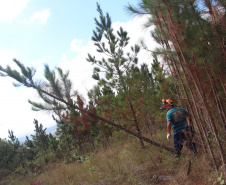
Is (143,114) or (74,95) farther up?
(74,95)

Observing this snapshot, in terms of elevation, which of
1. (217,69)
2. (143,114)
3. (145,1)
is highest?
(145,1)

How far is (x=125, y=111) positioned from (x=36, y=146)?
12886mm

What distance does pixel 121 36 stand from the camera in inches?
282

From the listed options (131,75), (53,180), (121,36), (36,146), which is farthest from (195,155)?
(36,146)

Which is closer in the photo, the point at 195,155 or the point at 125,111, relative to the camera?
the point at 195,155

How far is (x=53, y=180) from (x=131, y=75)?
4.36 m

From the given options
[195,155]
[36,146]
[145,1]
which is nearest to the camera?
[145,1]

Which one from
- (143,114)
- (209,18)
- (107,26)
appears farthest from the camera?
(107,26)

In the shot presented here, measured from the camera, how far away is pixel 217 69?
10.8 ft

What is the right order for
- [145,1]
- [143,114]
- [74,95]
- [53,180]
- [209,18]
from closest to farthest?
[145,1]
[209,18]
[74,95]
[53,180]
[143,114]

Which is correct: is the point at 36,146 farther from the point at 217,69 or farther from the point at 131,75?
the point at 217,69

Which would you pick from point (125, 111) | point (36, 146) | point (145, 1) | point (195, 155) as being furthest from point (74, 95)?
point (36, 146)

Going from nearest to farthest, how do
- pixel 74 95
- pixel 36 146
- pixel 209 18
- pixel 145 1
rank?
pixel 145 1, pixel 209 18, pixel 74 95, pixel 36 146

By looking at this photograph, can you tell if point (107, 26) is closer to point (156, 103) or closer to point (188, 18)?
point (156, 103)
